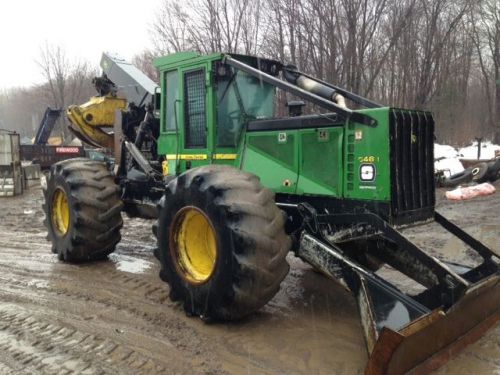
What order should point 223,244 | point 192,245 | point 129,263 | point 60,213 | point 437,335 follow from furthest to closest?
point 60,213 → point 129,263 → point 192,245 → point 223,244 → point 437,335

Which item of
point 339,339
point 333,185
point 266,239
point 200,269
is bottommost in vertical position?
point 339,339

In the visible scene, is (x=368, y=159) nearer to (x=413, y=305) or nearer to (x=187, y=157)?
(x=413, y=305)

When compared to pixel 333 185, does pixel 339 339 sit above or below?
below

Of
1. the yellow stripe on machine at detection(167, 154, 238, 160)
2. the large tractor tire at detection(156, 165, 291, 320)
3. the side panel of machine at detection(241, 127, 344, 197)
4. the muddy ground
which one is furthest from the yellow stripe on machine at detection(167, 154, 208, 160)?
the muddy ground

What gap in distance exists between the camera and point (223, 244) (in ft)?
14.3

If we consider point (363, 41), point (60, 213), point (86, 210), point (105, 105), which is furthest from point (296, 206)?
point (363, 41)

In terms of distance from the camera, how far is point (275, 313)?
5.04 meters

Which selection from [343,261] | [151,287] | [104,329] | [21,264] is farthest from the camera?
[21,264]

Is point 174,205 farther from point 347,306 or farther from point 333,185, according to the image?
point 347,306

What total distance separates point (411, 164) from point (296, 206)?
118 cm

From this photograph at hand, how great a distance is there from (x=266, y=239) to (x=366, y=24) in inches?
570

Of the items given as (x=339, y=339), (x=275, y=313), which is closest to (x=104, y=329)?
(x=275, y=313)

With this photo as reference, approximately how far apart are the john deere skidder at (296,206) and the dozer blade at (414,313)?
11 millimetres

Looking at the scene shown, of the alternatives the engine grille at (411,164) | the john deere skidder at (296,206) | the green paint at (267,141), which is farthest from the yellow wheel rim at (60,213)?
the engine grille at (411,164)
